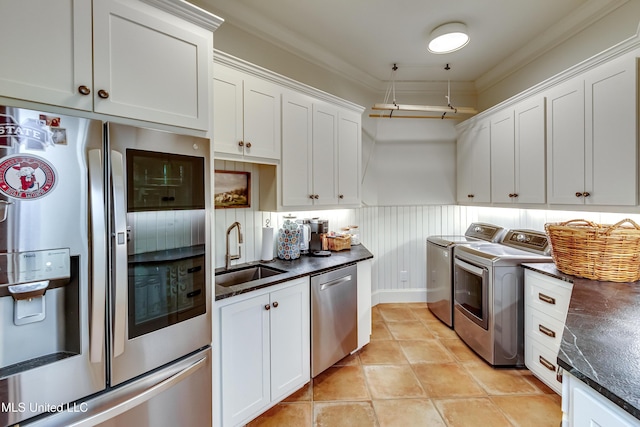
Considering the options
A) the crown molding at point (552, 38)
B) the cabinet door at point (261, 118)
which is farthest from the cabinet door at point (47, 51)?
the crown molding at point (552, 38)

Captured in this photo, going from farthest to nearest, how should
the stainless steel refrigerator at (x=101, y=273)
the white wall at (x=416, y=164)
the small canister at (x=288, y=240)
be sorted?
1. the white wall at (x=416, y=164)
2. the small canister at (x=288, y=240)
3. the stainless steel refrigerator at (x=101, y=273)

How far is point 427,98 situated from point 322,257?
9.02 ft

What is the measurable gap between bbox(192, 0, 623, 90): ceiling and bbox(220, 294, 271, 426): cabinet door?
7.37ft

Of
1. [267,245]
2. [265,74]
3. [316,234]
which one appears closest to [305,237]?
[316,234]

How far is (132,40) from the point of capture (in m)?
1.31

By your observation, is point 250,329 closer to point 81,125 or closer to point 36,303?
point 36,303

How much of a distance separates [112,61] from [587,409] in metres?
2.11

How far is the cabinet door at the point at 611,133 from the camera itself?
6.29ft

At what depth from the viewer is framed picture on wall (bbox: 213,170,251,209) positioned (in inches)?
89.2

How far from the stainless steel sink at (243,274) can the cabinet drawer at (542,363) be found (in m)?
2.08

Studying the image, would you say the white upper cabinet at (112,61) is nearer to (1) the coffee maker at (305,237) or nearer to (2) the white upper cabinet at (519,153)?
(1) the coffee maker at (305,237)

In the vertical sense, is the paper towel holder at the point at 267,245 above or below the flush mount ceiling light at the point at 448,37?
below

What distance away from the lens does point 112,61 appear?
126 cm

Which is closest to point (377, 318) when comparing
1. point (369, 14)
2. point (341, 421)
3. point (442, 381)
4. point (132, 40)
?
point (442, 381)
